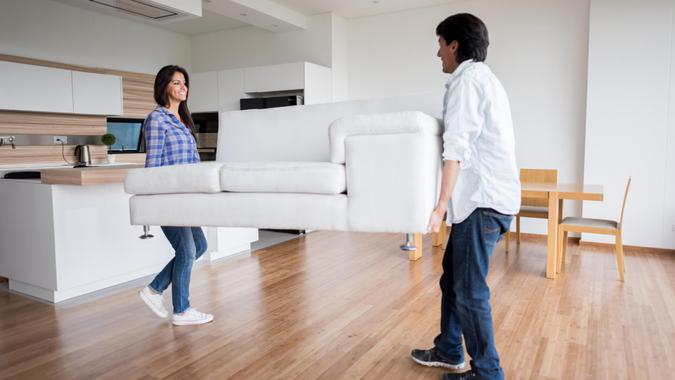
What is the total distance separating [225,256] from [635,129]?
4.07 m

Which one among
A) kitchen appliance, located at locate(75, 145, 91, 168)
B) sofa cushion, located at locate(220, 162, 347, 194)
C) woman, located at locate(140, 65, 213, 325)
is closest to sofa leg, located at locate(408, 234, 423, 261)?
woman, located at locate(140, 65, 213, 325)

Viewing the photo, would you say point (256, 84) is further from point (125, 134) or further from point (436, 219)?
point (436, 219)

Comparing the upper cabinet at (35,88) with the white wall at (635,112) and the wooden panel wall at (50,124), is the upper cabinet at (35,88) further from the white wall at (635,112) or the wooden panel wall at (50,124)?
the white wall at (635,112)

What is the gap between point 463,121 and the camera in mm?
1567

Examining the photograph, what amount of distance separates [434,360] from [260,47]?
17.8 feet

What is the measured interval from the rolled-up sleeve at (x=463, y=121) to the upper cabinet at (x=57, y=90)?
4742 mm

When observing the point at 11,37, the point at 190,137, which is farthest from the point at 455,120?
the point at 11,37

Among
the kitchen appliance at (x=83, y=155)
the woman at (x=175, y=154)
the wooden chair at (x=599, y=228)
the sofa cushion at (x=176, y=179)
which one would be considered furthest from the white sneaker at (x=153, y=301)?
the kitchen appliance at (x=83, y=155)

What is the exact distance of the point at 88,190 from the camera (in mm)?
3236

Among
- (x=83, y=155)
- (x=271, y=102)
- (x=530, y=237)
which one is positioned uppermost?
(x=271, y=102)

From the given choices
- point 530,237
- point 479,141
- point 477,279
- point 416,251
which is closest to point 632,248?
point 530,237

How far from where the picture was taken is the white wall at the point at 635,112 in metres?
4.46

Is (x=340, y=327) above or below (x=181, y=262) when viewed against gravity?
below

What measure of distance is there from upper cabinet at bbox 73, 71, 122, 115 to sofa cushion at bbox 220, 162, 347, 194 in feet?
14.1
